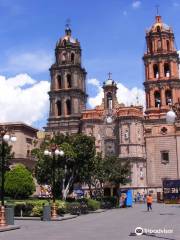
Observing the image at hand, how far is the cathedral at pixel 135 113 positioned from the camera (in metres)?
76.9

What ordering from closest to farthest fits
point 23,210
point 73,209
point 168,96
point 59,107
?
point 23,210 → point 73,209 → point 168,96 → point 59,107

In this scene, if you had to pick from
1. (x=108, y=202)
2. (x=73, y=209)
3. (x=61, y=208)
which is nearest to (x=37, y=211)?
(x=61, y=208)

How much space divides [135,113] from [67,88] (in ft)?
47.5

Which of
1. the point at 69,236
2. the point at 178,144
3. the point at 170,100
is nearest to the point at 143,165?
the point at 178,144

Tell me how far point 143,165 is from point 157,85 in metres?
15.2

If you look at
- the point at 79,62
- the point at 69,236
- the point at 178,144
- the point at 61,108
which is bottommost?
the point at 69,236

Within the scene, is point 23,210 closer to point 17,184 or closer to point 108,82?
point 17,184

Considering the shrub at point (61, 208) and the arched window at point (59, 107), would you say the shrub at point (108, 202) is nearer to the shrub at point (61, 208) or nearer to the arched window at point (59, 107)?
the shrub at point (61, 208)

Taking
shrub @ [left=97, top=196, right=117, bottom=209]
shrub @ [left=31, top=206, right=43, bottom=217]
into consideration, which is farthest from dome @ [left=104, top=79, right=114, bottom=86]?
shrub @ [left=31, top=206, right=43, bottom=217]

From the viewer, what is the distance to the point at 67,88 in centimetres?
8406

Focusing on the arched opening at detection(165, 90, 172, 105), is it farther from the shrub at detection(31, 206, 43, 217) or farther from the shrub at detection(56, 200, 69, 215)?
the shrub at detection(31, 206, 43, 217)

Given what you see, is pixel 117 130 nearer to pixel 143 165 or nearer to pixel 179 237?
pixel 143 165

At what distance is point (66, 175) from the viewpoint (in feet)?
149

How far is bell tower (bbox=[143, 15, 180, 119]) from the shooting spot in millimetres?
80375
